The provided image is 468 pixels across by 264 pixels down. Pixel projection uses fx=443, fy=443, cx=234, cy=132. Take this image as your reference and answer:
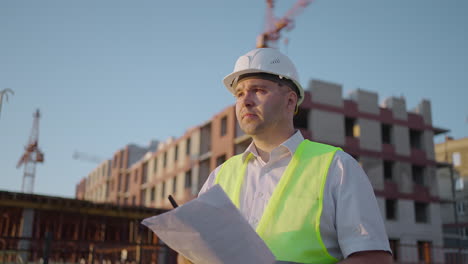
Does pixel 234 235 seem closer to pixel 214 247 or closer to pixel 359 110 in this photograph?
pixel 214 247

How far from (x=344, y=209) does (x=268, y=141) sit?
2.00 feet

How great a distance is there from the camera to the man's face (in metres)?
2.12

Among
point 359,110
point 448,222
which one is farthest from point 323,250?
point 448,222

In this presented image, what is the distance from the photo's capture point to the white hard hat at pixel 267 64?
7.13 feet

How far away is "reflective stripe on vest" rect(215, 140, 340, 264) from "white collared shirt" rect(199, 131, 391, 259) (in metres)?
0.04

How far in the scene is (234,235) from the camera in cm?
165

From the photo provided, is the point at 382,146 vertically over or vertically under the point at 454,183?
over

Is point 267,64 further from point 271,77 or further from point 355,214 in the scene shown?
point 355,214

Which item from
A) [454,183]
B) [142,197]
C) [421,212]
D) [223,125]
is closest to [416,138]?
[421,212]

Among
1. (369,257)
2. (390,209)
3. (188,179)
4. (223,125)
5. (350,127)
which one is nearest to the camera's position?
(369,257)

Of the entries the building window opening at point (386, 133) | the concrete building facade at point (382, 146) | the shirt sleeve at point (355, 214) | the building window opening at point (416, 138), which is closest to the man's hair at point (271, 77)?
the shirt sleeve at point (355, 214)

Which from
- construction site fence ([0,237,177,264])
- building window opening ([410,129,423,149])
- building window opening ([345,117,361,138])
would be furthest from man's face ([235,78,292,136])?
building window opening ([410,129,423,149])

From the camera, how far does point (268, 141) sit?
2.24 meters

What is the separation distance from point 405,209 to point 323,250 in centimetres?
2981
